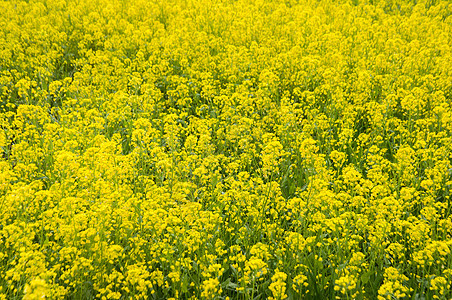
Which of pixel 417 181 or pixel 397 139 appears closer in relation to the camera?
pixel 417 181

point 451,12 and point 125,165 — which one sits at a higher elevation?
point 451,12

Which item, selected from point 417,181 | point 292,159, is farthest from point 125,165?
point 417,181

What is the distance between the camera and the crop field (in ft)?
11.0

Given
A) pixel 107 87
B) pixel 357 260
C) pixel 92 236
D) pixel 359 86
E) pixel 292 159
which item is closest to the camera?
pixel 357 260

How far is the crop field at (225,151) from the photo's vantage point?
3.34 meters

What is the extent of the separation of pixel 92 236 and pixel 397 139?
4.16m

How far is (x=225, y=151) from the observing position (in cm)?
545

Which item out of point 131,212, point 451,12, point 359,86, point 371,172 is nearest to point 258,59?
point 359,86

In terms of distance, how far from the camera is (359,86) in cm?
605

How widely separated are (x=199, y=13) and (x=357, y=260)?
312 inches

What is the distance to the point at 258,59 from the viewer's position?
7.23 meters

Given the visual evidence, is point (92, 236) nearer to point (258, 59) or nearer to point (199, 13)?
point (258, 59)

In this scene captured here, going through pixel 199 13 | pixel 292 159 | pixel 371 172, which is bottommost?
pixel 292 159

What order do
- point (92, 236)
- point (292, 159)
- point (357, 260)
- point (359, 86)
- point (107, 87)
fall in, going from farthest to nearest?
point (107, 87), point (359, 86), point (292, 159), point (92, 236), point (357, 260)
